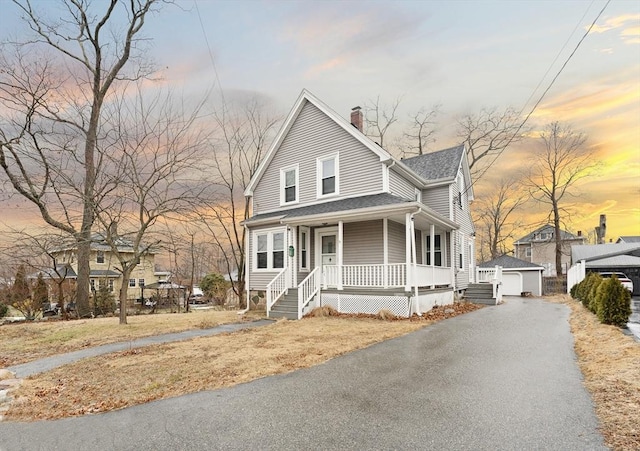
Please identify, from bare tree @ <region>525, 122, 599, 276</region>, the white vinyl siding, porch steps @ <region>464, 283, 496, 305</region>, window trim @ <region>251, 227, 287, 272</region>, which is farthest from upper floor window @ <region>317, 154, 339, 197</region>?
bare tree @ <region>525, 122, 599, 276</region>

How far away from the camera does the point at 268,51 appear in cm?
1612

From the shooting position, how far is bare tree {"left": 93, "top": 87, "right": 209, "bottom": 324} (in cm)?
1263

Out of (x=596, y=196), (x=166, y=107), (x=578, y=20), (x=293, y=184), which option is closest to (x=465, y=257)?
(x=293, y=184)

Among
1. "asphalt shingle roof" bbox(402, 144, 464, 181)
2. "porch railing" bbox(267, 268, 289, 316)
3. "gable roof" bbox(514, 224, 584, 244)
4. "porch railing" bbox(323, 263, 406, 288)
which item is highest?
"asphalt shingle roof" bbox(402, 144, 464, 181)

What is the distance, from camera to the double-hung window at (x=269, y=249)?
15.4 m

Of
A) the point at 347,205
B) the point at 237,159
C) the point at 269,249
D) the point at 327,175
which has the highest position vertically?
the point at 237,159

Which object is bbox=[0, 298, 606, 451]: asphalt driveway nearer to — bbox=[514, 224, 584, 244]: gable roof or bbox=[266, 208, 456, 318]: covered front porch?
bbox=[266, 208, 456, 318]: covered front porch

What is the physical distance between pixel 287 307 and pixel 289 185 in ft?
19.5

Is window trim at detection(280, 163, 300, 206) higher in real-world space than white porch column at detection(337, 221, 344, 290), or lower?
higher

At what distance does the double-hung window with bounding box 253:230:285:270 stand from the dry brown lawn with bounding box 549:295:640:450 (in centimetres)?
1047

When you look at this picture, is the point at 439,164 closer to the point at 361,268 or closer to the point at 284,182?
the point at 284,182

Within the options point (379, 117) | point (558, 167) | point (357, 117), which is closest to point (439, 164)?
point (357, 117)

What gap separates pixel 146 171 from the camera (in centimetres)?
1326

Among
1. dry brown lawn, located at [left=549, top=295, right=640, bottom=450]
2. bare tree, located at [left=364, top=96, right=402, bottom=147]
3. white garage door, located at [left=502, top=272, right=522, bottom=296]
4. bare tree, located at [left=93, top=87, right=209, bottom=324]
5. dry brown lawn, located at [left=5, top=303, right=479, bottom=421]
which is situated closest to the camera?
dry brown lawn, located at [left=549, top=295, right=640, bottom=450]
